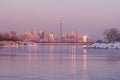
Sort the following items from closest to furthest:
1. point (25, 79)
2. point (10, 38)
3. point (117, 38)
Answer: point (25, 79) → point (117, 38) → point (10, 38)

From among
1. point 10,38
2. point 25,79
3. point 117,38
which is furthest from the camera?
point 10,38

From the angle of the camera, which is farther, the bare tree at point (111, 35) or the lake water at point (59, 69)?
the bare tree at point (111, 35)

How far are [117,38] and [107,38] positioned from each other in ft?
17.9

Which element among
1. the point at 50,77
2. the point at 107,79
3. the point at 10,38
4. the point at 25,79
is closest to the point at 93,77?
the point at 107,79

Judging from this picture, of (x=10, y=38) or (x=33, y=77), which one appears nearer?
(x=33, y=77)

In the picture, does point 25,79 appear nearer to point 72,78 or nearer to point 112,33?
point 72,78

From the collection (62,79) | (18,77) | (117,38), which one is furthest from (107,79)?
(117,38)

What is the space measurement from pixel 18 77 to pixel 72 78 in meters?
2.49

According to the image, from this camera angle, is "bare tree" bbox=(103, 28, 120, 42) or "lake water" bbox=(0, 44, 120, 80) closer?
"lake water" bbox=(0, 44, 120, 80)

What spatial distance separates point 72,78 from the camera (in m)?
15.4

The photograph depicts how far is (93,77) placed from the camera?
623 inches

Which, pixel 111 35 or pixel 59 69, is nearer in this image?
pixel 59 69

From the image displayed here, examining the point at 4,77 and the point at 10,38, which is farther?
the point at 10,38

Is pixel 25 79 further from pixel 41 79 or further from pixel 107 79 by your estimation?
pixel 107 79
